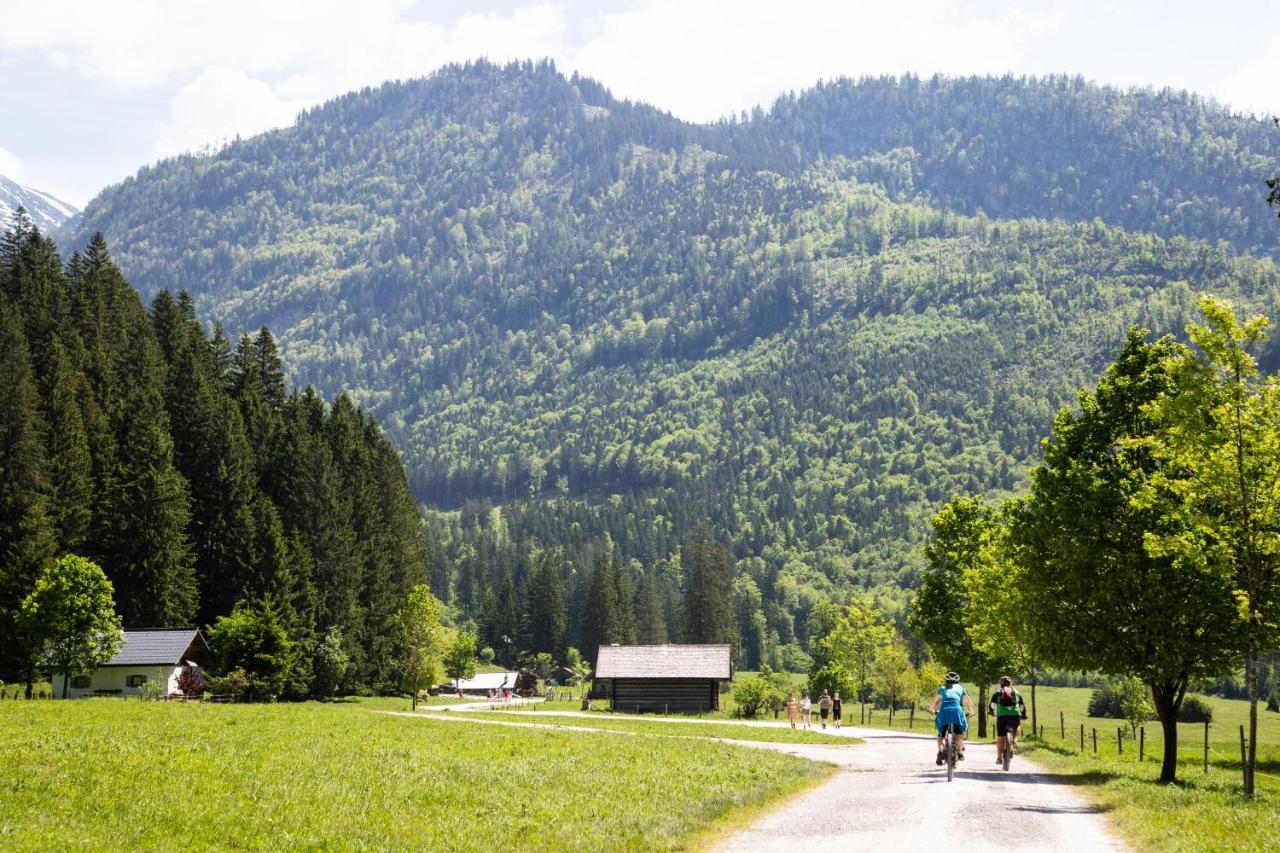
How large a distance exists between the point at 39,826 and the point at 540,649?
15614 cm

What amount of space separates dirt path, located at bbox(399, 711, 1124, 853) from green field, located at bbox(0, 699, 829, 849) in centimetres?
125

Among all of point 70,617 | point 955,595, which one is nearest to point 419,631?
point 70,617

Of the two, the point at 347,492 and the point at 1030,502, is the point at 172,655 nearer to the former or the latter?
the point at 347,492

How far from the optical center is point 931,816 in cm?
2202

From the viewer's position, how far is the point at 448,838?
61.3ft

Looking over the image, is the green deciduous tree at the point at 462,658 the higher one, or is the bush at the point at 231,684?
the bush at the point at 231,684

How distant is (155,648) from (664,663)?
1862 inches

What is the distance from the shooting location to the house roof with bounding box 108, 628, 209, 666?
6944 cm

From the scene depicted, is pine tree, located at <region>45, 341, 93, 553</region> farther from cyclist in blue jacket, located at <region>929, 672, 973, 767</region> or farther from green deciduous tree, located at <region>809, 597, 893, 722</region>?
green deciduous tree, located at <region>809, 597, 893, 722</region>

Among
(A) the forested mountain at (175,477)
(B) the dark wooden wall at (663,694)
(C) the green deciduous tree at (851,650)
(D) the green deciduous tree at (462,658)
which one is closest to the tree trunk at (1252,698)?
(A) the forested mountain at (175,477)

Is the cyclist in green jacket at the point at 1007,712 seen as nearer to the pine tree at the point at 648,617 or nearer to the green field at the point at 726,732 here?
the green field at the point at 726,732

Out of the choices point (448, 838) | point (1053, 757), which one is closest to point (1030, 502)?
point (1053, 757)

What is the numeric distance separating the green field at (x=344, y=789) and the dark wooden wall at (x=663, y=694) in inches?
2696

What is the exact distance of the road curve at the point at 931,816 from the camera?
19.3 metres
